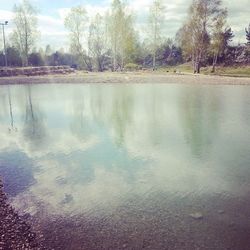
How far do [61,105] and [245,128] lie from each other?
14.5 m

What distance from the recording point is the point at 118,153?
43.2 ft

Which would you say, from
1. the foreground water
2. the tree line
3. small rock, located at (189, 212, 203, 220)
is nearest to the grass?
the tree line

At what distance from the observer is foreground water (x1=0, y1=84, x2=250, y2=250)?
7434mm

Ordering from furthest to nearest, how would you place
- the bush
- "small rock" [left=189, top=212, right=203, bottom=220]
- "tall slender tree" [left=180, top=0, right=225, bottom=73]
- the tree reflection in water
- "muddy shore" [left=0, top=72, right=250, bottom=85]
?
1. the bush
2. "tall slender tree" [left=180, top=0, right=225, bottom=73]
3. "muddy shore" [left=0, top=72, right=250, bottom=85]
4. the tree reflection in water
5. "small rock" [left=189, top=212, right=203, bottom=220]

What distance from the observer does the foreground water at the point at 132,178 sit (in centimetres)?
743

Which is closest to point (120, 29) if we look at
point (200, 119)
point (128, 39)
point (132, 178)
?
point (128, 39)

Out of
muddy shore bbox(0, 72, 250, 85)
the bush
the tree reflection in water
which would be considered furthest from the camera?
the bush

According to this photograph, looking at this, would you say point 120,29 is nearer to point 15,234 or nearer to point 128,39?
point 128,39

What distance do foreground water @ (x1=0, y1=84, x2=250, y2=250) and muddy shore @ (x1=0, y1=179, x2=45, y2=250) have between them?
0.26 metres

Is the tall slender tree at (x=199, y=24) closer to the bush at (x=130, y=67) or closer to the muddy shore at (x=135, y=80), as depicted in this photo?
the muddy shore at (x=135, y=80)

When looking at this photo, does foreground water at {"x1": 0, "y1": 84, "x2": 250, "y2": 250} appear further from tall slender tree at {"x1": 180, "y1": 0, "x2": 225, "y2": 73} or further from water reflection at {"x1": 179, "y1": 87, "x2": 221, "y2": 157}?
tall slender tree at {"x1": 180, "y1": 0, "x2": 225, "y2": 73}

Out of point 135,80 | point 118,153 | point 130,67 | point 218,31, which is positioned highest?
point 218,31

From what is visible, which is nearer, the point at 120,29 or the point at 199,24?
the point at 199,24

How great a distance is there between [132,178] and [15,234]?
4.26 meters
